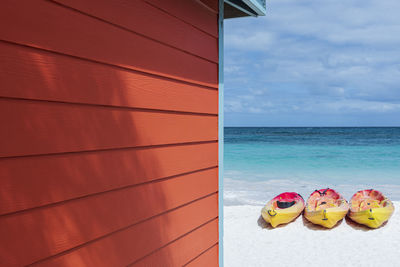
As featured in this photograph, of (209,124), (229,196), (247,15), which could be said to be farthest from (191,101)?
(229,196)

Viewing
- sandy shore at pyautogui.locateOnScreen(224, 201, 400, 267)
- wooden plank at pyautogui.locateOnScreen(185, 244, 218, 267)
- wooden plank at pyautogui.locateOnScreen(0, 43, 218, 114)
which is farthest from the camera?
sandy shore at pyautogui.locateOnScreen(224, 201, 400, 267)

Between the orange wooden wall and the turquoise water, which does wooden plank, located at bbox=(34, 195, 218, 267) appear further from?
the turquoise water

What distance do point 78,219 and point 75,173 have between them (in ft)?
0.75

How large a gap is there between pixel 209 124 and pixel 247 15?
1315 millimetres

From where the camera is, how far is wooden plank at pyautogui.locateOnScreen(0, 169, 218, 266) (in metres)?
1.44

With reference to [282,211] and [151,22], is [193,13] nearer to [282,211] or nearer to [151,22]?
[151,22]

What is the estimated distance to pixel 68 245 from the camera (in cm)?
169

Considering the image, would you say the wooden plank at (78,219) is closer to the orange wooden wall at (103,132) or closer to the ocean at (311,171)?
the orange wooden wall at (103,132)

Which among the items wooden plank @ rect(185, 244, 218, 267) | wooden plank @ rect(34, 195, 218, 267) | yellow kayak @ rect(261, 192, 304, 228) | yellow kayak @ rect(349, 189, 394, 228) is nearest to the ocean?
yellow kayak @ rect(261, 192, 304, 228)

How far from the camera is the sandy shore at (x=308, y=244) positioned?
19.5ft

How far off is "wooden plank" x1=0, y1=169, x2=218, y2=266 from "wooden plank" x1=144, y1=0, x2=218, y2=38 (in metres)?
1.18

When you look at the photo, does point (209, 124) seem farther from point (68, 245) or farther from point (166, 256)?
point (68, 245)

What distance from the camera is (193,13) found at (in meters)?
2.79

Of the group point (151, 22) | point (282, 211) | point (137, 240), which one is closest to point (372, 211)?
point (282, 211)
